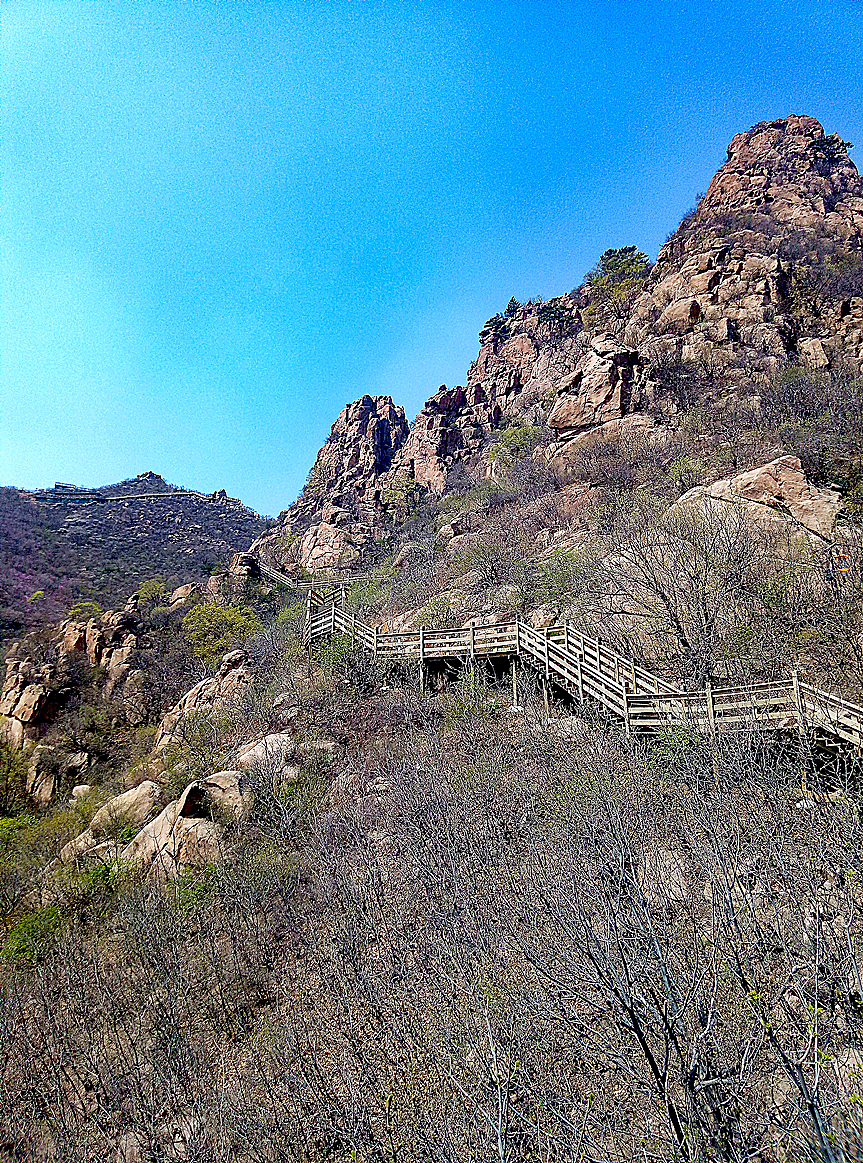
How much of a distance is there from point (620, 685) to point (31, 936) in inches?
582

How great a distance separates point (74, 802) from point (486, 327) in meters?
59.6

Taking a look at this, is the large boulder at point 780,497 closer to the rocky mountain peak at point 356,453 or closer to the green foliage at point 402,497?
the green foliage at point 402,497

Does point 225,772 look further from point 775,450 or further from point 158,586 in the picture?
point 158,586

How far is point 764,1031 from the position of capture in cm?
369

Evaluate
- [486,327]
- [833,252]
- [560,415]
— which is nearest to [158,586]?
[560,415]

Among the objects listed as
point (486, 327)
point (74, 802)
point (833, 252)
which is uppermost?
point (486, 327)

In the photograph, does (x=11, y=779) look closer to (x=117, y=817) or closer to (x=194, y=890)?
(x=117, y=817)

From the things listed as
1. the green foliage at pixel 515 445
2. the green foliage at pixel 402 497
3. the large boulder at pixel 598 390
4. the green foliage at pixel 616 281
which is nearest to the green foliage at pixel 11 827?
the green foliage at pixel 515 445

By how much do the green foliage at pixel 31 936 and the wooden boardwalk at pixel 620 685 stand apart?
1138 cm

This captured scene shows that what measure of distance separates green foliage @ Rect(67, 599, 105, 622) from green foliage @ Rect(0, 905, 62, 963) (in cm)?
2279

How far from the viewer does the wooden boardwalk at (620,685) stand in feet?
32.5

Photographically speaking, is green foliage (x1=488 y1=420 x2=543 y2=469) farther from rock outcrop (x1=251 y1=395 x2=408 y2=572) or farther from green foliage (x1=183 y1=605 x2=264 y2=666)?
green foliage (x1=183 y1=605 x2=264 y2=666)

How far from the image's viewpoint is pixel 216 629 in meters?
31.6

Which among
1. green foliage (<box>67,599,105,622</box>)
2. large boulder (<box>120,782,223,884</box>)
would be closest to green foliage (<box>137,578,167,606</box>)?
green foliage (<box>67,599,105,622</box>)
